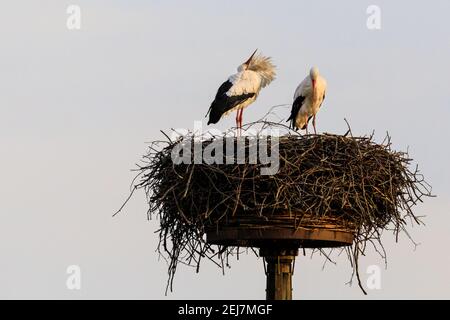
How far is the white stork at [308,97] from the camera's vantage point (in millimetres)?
11508

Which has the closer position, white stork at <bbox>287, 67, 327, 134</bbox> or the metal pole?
the metal pole

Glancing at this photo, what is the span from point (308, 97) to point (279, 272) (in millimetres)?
3060

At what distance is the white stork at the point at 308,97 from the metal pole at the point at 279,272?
2.75 metres

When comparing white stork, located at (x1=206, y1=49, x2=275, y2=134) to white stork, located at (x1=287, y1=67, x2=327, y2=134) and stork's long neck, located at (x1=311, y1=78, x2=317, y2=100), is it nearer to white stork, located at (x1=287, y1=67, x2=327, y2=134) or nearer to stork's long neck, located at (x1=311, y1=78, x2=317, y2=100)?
white stork, located at (x1=287, y1=67, x2=327, y2=134)

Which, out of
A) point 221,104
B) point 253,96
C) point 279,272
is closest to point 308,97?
point 253,96

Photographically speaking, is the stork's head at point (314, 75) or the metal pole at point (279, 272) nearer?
the metal pole at point (279, 272)

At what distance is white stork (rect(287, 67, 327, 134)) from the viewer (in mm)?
11508

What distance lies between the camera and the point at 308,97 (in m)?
11.6

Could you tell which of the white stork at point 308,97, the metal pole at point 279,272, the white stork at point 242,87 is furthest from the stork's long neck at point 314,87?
the metal pole at point 279,272

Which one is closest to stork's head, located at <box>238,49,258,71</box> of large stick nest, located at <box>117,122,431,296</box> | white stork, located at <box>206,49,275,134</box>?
white stork, located at <box>206,49,275,134</box>

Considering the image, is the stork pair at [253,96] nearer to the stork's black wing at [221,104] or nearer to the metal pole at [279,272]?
the stork's black wing at [221,104]

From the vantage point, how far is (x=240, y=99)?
1177 cm
